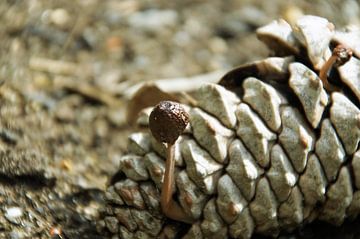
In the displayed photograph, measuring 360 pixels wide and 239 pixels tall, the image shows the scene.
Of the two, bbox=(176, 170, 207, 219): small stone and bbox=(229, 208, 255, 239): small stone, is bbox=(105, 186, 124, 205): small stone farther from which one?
bbox=(229, 208, 255, 239): small stone

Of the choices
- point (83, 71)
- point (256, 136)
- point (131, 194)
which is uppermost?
point (256, 136)

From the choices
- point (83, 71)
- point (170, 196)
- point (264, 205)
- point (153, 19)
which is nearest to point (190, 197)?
point (170, 196)

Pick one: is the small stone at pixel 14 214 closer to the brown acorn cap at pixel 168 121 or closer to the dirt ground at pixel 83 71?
the dirt ground at pixel 83 71

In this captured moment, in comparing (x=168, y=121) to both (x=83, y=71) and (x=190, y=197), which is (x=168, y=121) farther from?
(x=83, y=71)

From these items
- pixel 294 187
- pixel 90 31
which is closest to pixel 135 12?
pixel 90 31

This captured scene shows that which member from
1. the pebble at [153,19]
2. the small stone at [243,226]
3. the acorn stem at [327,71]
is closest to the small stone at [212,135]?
the small stone at [243,226]

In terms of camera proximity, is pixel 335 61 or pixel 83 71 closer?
pixel 335 61

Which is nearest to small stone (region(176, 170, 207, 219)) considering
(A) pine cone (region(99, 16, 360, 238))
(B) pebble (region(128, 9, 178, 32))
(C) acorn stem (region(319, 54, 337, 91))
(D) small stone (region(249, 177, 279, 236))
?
(A) pine cone (region(99, 16, 360, 238))
